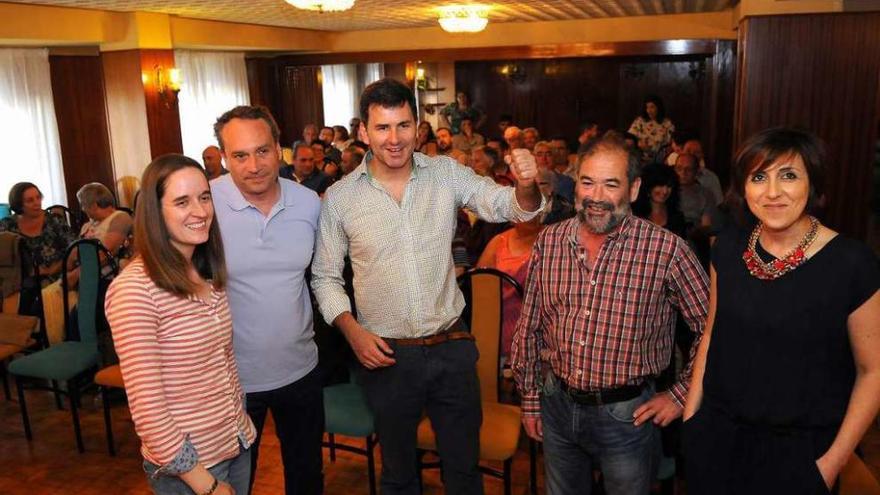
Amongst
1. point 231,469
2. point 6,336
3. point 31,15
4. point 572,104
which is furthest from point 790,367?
point 572,104

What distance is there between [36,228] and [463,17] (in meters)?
4.71

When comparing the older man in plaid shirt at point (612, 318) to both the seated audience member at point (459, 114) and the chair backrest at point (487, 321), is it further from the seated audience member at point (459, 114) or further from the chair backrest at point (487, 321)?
the seated audience member at point (459, 114)

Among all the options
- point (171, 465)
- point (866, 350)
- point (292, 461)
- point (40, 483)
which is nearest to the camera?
point (866, 350)

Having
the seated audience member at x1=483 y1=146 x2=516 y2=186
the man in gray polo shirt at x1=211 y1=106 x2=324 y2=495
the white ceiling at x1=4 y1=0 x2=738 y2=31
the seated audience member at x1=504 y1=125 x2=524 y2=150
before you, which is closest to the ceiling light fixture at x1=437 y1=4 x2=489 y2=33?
the white ceiling at x1=4 y1=0 x2=738 y2=31

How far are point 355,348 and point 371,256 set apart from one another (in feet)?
0.86

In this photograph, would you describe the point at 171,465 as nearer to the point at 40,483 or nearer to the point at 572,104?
the point at 40,483

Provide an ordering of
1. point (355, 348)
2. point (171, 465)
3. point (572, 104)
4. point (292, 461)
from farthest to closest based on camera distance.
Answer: point (572, 104), point (292, 461), point (355, 348), point (171, 465)

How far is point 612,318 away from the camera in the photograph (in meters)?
1.81

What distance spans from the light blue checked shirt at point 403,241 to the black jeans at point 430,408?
92 mm

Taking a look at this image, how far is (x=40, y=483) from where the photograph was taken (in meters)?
3.30

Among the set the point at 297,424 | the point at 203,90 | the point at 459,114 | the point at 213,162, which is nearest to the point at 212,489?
the point at 297,424

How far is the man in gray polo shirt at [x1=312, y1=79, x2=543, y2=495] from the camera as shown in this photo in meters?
1.98

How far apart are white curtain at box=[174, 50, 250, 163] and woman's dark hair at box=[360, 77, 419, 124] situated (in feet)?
24.1

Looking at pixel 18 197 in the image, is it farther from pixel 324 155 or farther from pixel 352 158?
pixel 324 155
